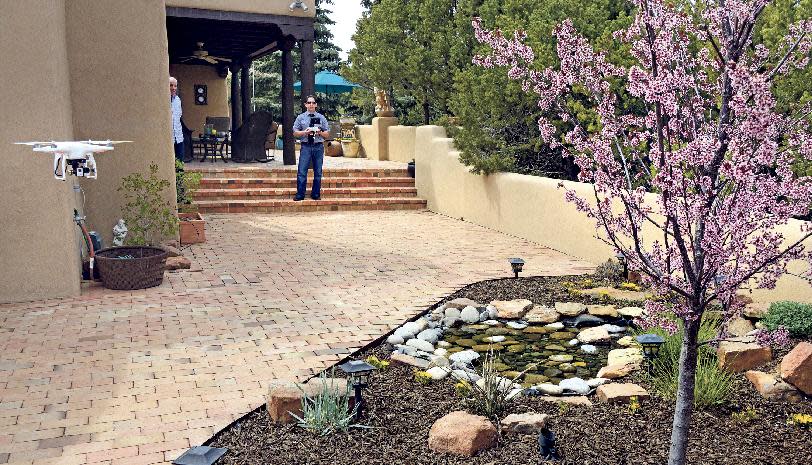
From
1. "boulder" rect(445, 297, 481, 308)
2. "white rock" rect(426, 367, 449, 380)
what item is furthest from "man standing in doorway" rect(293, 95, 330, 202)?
"white rock" rect(426, 367, 449, 380)

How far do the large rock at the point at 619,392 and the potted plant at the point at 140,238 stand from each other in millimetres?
4646

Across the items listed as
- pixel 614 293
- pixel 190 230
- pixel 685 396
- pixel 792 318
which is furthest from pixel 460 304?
pixel 190 230

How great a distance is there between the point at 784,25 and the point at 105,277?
7544mm

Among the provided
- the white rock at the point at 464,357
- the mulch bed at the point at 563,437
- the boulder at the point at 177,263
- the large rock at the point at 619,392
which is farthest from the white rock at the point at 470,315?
the boulder at the point at 177,263

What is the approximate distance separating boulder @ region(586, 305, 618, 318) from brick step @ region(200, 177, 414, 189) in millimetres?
8420

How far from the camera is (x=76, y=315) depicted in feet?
20.7

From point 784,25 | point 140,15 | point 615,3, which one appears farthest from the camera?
point 615,3

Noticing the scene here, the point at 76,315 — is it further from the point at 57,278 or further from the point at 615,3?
the point at 615,3

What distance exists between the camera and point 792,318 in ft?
16.5

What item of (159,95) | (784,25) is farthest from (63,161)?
(784,25)

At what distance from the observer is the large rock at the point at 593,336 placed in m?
5.70

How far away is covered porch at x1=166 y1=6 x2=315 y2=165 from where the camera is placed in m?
15.0

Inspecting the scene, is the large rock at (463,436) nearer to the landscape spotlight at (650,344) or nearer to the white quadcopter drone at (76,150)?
the landscape spotlight at (650,344)

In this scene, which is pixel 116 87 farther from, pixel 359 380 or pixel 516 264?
pixel 359 380
